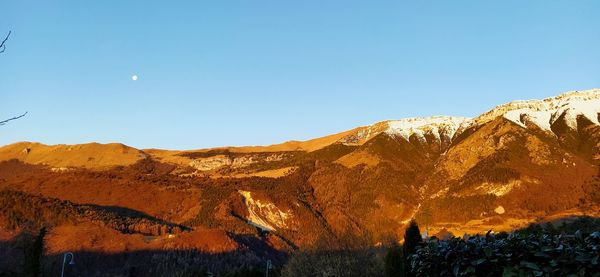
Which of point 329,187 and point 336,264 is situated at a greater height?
point 329,187

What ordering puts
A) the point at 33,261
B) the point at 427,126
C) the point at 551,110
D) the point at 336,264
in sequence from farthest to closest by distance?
the point at 427,126
the point at 551,110
the point at 336,264
the point at 33,261

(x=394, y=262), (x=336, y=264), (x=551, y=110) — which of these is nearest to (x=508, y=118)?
(x=551, y=110)

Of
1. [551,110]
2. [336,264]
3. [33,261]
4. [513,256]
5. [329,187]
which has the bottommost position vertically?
[336,264]

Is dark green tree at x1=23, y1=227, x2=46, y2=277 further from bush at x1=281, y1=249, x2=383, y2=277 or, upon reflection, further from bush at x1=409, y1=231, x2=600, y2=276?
bush at x1=409, y1=231, x2=600, y2=276

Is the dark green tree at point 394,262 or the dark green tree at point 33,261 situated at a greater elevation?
the dark green tree at point 394,262

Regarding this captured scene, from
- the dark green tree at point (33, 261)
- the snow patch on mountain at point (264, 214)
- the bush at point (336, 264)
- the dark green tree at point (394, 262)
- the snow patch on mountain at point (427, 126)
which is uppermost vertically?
the snow patch on mountain at point (427, 126)

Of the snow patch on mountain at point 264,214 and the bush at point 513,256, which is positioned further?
the snow patch on mountain at point 264,214

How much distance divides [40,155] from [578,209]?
17533cm

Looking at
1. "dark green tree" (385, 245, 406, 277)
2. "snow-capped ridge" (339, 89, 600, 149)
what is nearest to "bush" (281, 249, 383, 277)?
"dark green tree" (385, 245, 406, 277)

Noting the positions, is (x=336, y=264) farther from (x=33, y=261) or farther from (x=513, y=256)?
(x=513, y=256)

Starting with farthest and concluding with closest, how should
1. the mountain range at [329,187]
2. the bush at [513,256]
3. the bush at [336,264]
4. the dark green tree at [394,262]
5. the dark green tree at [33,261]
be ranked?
the mountain range at [329,187] < the dark green tree at [33,261] < the bush at [336,264] < the dark green tree at [394,262] < the bush at [513,256]

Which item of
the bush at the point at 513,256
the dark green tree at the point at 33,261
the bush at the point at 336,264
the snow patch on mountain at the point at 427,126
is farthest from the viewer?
the snow patch on mountain at the point at 427,126

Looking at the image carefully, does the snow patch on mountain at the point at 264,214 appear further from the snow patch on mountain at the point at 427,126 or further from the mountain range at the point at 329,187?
the snow patch on mountain at the point at 427,126

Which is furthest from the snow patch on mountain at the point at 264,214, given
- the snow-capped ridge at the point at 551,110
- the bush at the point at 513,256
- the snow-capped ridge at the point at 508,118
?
the bush at the point at 513,256
